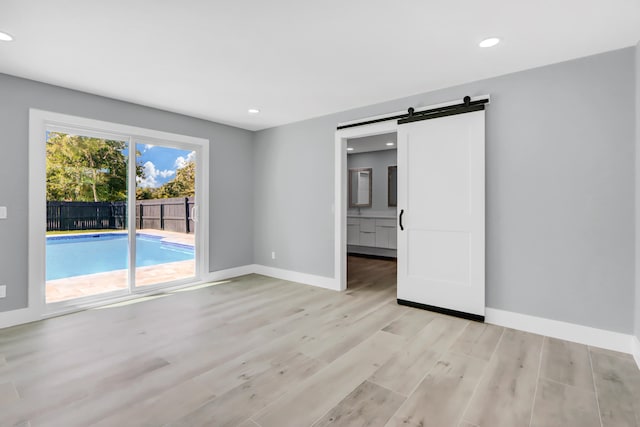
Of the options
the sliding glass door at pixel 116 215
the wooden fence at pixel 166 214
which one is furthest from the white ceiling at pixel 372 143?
the wooden fence at pixel 166 214

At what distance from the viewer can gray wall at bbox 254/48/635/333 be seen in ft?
8.61

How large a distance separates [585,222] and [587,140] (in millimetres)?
703

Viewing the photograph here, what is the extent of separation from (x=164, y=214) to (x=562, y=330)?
4.76m

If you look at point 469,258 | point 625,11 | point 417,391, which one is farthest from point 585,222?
point 417,391

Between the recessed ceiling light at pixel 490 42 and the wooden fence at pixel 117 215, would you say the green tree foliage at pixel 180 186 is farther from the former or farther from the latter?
the recessed ceiling light at pixel 490 42

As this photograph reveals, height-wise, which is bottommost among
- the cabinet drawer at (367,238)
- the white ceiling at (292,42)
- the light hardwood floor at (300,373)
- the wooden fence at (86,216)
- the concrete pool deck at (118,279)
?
the light hardwood floor at (300,373)

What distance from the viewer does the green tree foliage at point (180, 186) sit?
173 inches

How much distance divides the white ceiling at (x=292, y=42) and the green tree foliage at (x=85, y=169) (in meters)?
0.61

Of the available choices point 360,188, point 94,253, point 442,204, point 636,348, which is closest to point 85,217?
point 94,253

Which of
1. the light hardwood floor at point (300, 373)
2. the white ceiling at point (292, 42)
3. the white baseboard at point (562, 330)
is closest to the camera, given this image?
the light hardwood floor at point (300, 373)

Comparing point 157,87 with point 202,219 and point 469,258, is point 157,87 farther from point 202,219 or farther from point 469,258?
point 469,258

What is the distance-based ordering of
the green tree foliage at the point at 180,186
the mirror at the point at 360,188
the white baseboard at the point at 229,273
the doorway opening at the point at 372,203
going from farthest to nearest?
the mirror at the point at 360,188, the doorway opening at the point at 372,203, the white baseboard at the point at 229,273, the green tree foliage at the point at 180,186

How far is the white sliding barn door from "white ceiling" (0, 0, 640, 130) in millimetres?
575

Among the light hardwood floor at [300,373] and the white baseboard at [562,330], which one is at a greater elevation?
the white baseboard at [562,330]
